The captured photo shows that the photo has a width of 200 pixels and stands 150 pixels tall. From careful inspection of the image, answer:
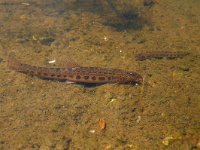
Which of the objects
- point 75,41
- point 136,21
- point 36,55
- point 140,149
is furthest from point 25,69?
point 136,21

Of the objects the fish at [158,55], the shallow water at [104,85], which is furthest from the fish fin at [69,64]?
the fish at [158,55]

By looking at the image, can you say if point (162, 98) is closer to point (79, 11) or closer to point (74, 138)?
point (74, 138)

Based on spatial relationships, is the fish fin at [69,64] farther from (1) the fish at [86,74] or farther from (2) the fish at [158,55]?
(2) the fish at [158,55]

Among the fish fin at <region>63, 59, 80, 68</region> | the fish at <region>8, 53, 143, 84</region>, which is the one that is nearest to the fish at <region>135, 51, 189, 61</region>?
the fish at <region>8, 53, 143, 84</region>

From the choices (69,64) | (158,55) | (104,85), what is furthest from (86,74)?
(158,55)

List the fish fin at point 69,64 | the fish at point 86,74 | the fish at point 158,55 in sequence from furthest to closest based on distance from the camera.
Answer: the fish at point 158,55 < the fish fin at point 69,64 < the fish at point 86,74

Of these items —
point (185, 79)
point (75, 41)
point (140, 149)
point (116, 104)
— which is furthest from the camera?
point (75, 41)
